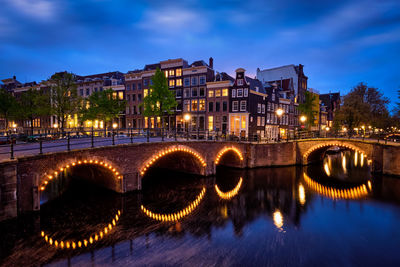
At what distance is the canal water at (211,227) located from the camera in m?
8.76

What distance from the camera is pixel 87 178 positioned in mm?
18844

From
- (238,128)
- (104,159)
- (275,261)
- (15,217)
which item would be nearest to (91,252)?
(15,217)

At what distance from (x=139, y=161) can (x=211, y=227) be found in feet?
23.8

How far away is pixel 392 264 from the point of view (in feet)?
29.3

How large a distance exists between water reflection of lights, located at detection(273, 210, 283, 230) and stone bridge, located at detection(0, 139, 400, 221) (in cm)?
875

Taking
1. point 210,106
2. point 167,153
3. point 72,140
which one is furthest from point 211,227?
point 210,106

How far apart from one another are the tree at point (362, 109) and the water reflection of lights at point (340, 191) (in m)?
20.7

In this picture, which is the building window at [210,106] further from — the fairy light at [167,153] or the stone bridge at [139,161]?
the fairy light at [167,153]

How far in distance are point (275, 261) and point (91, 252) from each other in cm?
747

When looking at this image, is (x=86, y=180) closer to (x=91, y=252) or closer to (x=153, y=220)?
(x=153, y=220)

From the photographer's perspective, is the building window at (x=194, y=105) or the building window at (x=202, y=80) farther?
the building window at (x=194, y=105)

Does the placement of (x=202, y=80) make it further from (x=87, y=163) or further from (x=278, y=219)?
(x=278, y=219)

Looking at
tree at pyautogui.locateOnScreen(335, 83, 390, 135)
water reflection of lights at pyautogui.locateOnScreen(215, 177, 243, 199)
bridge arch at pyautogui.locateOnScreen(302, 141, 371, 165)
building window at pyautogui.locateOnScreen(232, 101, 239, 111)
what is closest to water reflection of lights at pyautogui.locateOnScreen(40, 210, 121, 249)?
water reflection of lights at pyautogui.locateOnScreen(215, 177, 243, 199)

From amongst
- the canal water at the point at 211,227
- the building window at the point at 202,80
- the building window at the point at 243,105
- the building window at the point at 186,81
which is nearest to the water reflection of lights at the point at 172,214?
the canal water at the point at 211,227
